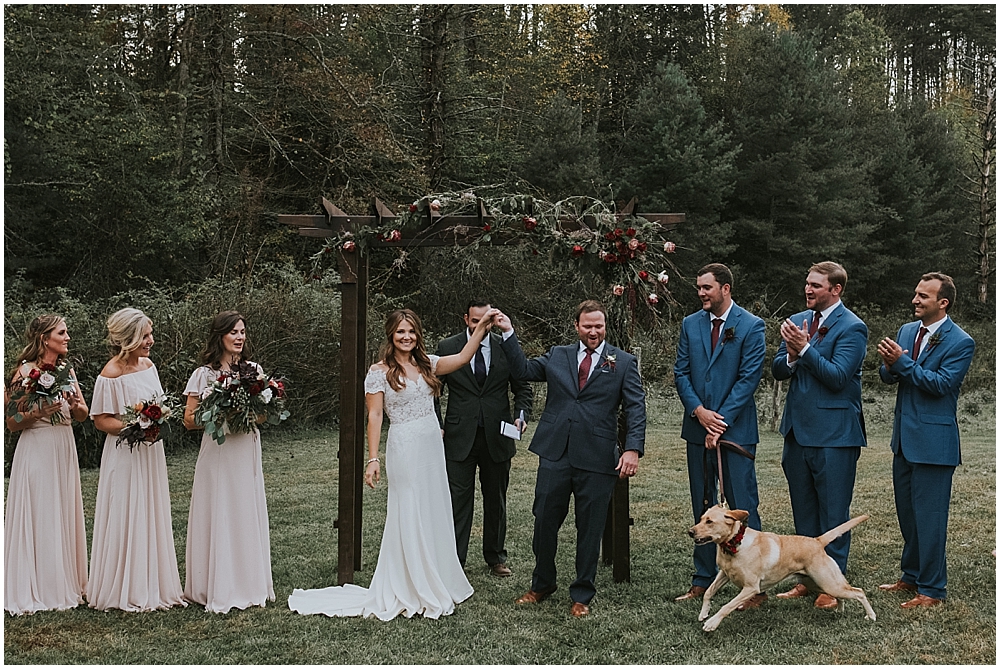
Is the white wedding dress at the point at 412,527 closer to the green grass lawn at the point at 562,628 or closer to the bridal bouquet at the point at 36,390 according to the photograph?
the green grass lawn at the point at 562,628

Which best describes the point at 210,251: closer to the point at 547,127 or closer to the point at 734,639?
the point at 547,127

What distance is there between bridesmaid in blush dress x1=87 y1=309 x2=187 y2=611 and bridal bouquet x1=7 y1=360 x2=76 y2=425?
23 cm

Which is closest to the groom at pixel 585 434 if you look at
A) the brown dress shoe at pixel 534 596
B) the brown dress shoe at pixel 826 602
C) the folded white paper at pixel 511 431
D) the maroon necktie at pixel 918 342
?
the brown dress shoe at pixel 534 596

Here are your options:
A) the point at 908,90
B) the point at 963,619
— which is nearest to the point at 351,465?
the point at 963,619

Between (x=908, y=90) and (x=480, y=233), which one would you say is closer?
(x=480, y=233)

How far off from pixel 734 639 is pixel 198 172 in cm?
1769

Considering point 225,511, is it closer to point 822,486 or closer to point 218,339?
point 218,339

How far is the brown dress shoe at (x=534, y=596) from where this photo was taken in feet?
21.1

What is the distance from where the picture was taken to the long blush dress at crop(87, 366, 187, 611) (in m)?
6.24

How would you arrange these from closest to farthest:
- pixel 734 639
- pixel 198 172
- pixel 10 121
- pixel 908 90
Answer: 1. pixel 734 639
2. pixel 10 121
3. pixel 198 172
4. pixel 908 90

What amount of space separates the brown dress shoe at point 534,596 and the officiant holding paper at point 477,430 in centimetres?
77

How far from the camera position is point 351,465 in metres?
7.10

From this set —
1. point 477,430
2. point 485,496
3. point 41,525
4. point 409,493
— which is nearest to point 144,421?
point 41,525

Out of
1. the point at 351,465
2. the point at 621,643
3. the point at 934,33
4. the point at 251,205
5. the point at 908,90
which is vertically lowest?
the point at 621,643
